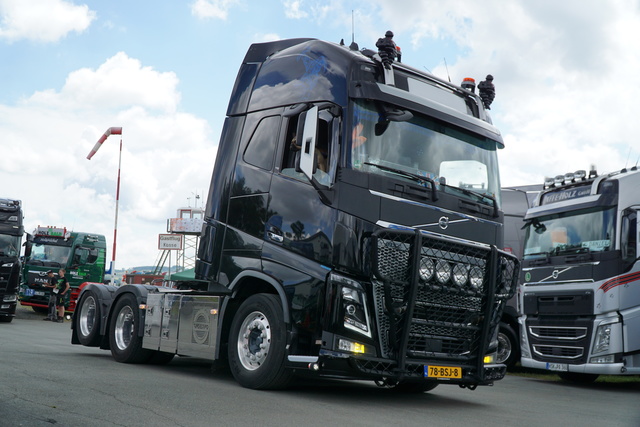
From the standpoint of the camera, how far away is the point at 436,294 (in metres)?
7.71

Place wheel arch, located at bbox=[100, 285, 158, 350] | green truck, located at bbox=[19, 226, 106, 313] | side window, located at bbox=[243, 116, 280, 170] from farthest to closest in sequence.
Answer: green truck, located at bbox=[19, 226, 106, 313], wheel arch, located at bbox=[100, 285, 158, 350], side window, located at bbox=[243, 116, 280, 170]

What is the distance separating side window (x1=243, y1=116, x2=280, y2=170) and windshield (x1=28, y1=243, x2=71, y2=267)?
21.0 metres

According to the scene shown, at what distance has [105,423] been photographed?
5473 millimetres

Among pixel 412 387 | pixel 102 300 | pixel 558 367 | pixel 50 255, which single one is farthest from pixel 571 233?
pixel 50 255

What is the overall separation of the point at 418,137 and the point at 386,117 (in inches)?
18.0

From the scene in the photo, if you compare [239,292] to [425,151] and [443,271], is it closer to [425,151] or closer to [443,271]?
[443,271]

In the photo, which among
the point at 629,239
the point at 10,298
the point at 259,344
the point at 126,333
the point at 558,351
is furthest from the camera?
the point at 10,298

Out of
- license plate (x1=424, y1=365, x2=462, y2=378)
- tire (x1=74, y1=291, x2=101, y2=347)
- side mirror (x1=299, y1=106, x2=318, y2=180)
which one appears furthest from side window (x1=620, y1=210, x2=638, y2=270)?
tire (x1=74, y1=291, x2=101, y2=347)

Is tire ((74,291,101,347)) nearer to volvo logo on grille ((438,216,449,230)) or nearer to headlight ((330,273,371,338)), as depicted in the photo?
headlight ((330,273,371,338))

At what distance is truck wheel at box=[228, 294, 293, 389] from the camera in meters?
7.77

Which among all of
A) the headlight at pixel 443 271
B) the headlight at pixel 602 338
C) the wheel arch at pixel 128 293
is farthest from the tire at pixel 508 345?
the headlight at pixel 443 271

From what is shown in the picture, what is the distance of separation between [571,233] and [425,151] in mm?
6085

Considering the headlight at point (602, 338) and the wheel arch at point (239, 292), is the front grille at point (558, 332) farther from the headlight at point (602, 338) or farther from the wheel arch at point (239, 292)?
the wheel arch at point (239, 292)

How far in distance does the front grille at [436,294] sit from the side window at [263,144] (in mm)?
1787
